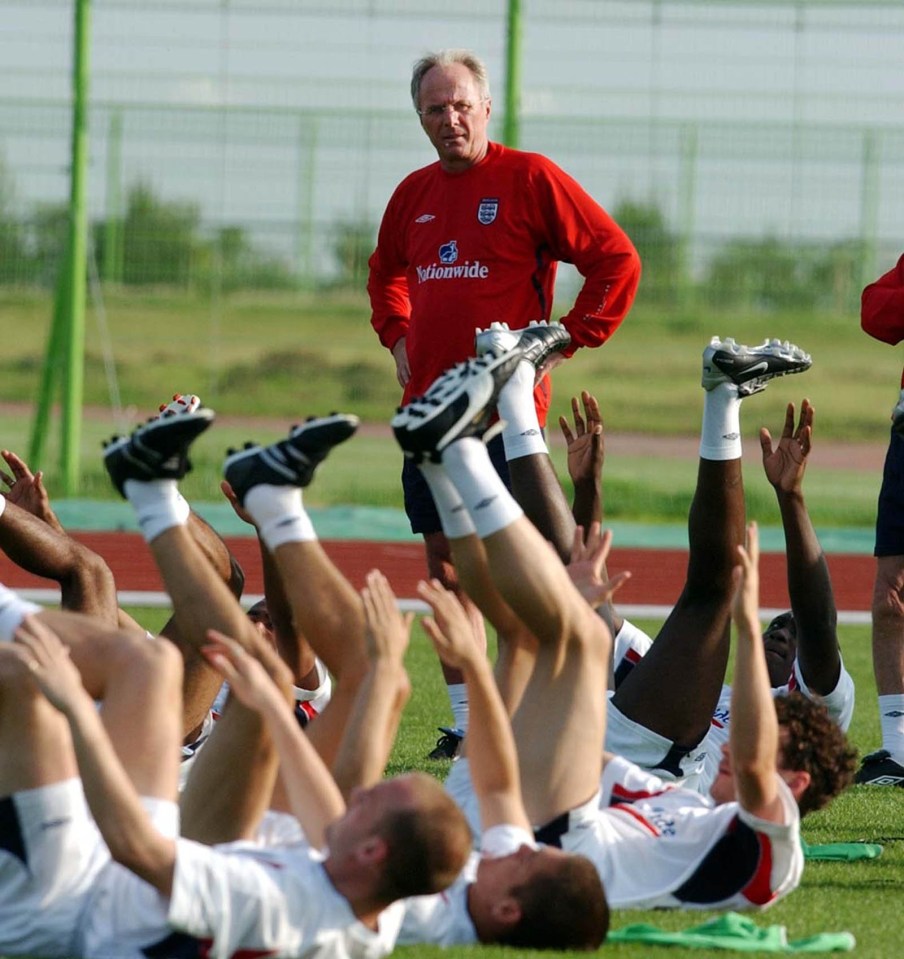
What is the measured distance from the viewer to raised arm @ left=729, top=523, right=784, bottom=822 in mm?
4012

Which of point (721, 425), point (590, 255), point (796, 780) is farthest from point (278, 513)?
point (590, 255)

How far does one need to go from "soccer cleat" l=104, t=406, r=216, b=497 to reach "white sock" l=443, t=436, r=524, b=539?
0.65 meters

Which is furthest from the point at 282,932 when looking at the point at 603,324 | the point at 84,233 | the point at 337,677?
the point at 84,233

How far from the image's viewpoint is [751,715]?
4023 mm

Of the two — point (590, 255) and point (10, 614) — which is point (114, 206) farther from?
point (10, 614)

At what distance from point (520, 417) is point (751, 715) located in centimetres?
194

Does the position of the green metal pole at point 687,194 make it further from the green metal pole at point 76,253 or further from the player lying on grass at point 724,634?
the player lying on grass at point 724,634

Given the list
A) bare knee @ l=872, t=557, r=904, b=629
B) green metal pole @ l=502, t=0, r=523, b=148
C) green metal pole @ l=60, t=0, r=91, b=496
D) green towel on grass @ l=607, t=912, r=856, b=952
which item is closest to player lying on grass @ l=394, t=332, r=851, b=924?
green towel on grass @ l=607, t=912, r=856, b=952

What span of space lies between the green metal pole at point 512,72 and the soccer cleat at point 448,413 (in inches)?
444

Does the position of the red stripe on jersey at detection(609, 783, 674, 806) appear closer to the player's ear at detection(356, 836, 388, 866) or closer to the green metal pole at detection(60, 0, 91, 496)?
the player's ear at detection(356, 836, 388, 866)

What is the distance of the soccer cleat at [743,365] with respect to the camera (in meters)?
5.63

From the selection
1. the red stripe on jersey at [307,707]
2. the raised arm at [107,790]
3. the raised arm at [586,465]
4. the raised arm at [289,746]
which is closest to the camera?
the raised arm at [107,790]

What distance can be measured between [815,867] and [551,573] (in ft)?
4.76

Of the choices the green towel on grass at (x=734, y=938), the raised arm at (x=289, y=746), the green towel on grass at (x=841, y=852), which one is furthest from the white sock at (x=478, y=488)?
the green towel on grass at (x=841, y=852)
